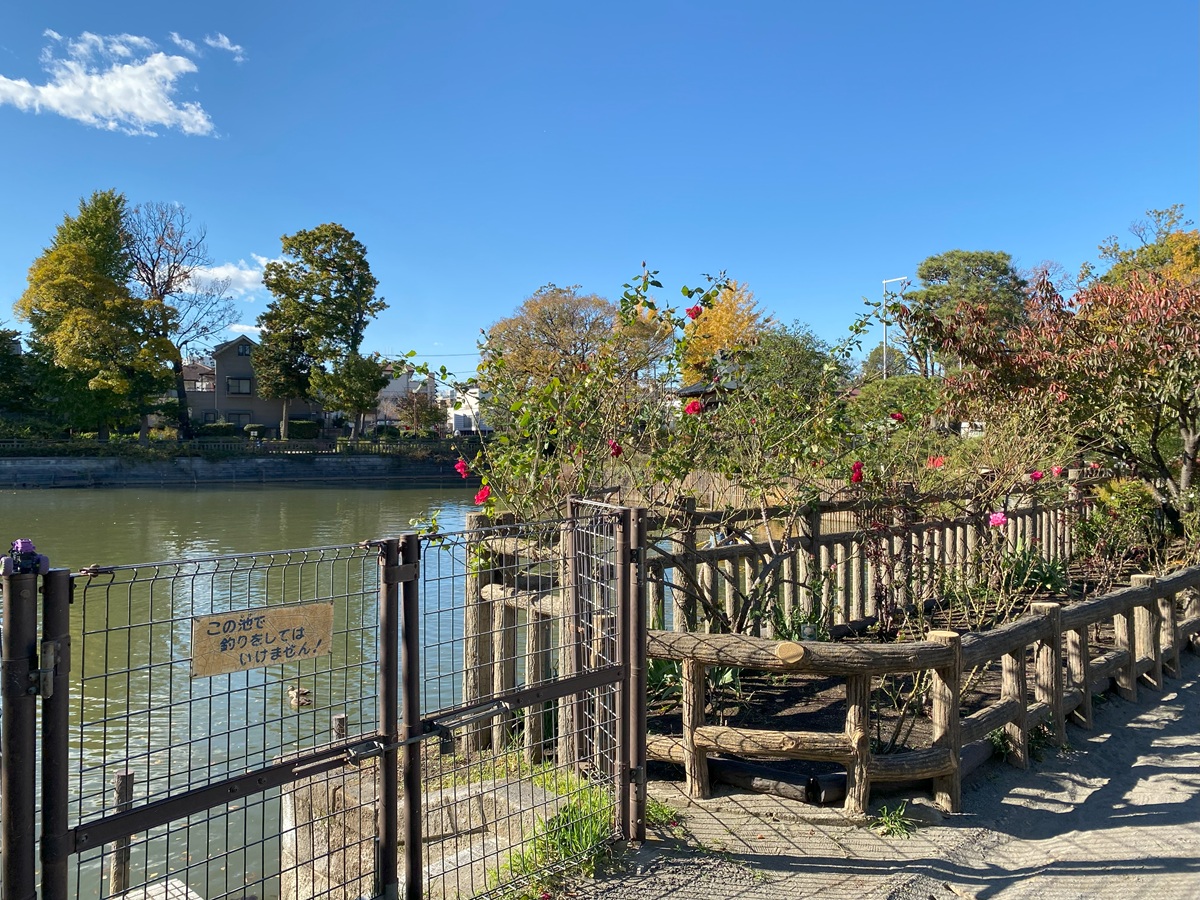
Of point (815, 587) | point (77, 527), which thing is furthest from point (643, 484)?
point (77, 527)

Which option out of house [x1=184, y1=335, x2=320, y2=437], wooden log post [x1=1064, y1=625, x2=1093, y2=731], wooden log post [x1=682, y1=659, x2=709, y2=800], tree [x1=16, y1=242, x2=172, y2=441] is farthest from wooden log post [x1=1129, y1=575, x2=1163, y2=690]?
house [x1=184, y1=335, x2=320, y2=437]

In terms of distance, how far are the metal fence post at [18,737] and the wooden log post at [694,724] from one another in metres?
2.52

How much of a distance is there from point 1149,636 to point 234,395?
51.8 metres

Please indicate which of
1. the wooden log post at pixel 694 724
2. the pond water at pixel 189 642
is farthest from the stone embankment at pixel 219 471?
the wooden log post at pixel 694 724

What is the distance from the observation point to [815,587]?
5629mm

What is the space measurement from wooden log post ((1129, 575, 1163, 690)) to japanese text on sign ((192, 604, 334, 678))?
556cm

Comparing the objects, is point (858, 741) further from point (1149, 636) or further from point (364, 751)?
point (1149, 636)

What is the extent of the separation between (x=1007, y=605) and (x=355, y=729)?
4743mm

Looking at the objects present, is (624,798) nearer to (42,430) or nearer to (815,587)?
(815,587)

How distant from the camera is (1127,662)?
551cm

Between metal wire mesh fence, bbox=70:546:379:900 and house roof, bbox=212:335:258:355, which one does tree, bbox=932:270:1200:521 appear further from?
house roof, bbox=212:335:258:355

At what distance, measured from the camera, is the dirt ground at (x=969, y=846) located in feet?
10.4

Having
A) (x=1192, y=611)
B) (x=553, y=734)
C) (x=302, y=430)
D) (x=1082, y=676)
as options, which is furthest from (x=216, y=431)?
(x=1082, y=676)

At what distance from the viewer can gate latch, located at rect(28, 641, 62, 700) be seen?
6.73 feet
